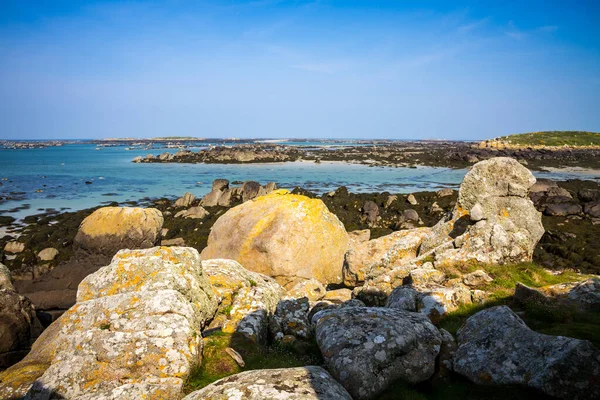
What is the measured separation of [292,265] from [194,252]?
7.61 meters

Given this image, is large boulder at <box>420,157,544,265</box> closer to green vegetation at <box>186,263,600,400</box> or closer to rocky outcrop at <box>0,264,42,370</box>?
green vegetation at <box>186,263,600,400</box>

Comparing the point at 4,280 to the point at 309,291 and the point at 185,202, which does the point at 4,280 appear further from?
the point at 185,202

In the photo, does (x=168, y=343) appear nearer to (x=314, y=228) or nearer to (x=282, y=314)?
(x=282, y=314)

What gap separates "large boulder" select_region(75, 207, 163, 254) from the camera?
24875 mm

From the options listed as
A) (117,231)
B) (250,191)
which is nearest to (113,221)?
(117,231)

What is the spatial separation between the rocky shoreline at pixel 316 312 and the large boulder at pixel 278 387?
0.11 feet

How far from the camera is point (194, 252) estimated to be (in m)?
10.8

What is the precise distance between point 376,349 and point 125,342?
5.29 meters

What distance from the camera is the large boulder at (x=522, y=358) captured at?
5.54m

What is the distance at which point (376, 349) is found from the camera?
6957 mm

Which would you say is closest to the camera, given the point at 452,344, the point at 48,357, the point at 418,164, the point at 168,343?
the point at 168,343

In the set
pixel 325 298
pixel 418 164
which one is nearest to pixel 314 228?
pixel 325 298

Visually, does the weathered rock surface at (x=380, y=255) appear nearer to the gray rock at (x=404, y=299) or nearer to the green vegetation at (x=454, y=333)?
the gray rock at (x=404, y=299)

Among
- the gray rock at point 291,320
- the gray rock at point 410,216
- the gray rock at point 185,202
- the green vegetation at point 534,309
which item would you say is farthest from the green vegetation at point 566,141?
the gray rock at point 291,320
